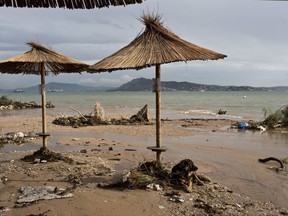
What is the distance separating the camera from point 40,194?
5695 mm

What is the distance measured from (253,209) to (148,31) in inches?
144

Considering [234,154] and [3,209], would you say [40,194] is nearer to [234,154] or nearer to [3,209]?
[3,209]

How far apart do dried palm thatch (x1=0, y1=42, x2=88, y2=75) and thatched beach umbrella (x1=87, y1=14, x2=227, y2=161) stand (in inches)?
76.2

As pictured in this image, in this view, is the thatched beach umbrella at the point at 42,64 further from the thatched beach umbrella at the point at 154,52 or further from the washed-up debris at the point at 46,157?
the thatched beach umbrella at the point at 154,52

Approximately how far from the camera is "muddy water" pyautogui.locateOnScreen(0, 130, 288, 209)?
22.5ft

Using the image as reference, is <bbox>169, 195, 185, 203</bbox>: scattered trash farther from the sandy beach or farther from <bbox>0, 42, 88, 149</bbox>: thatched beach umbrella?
<bbox>0, 42, 88, 149</bbox>: thatched beach umbrella

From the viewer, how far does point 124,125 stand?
1823 cm

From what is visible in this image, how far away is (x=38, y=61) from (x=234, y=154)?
599 cm

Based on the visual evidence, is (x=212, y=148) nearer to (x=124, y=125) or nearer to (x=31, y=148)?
(x=31, y=148)

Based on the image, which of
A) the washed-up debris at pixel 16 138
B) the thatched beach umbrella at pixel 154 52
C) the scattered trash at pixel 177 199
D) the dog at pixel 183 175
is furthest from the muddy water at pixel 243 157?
the washed-up debris at pixel 16 138

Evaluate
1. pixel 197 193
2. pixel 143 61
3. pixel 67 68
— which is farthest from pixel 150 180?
pixel 67 68

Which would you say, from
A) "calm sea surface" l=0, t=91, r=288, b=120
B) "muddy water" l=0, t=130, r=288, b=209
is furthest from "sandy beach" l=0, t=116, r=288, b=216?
"calm sea surface" l=0, t=91, r=288, b=120

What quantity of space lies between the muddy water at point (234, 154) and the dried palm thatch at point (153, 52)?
2.65 m

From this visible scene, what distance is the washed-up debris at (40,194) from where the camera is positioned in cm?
552
